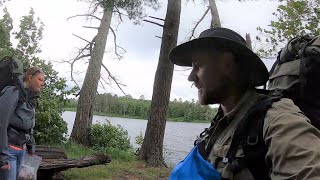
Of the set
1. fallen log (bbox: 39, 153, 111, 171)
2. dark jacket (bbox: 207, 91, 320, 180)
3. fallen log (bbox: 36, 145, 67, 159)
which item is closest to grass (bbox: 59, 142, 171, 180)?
fallen log (bbox: 39, 153, 111, 171)

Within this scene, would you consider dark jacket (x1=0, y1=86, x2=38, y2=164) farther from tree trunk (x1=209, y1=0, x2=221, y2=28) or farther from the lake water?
tree trunk (x1=209, y1=0, x2=221, y2=28)

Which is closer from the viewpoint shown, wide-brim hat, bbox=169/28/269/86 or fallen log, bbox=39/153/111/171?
wide-brim hat, bbox=169/28/269/86

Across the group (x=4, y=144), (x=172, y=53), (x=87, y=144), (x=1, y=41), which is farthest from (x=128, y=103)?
(x=172, y=53)

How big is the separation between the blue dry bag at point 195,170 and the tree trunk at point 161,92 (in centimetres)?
898

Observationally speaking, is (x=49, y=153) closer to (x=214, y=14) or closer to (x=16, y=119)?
(x=16, y=119)

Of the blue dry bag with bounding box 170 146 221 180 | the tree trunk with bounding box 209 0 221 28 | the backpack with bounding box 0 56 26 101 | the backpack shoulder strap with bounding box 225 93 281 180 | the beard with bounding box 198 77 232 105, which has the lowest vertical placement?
the blue dry bag with bounding box 170 146 221 180

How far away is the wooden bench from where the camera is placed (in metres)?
6.89

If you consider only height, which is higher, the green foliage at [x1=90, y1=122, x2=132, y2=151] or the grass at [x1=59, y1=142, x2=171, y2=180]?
the green foliage at [x1=90, y1=122, x2=132, y2=151]

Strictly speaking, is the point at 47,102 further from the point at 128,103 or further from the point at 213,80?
the point at 128,103

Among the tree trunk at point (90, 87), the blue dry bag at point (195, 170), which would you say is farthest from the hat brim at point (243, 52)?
the tree trunk at point (90, 87)

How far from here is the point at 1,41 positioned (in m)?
10.7

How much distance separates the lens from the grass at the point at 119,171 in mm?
8280

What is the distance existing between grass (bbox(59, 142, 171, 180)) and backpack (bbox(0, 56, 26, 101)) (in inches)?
164

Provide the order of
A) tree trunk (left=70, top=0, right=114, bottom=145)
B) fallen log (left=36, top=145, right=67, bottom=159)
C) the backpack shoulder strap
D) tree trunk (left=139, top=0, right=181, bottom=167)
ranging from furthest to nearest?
tree trunk (left=70, top=0, right=114, bottom=145) → tree trunk (left=139, top=0, right=181, bottom=167) → fallen log (left=36, top=145, right=67, bottom=159) → the backpack shoulder strap
